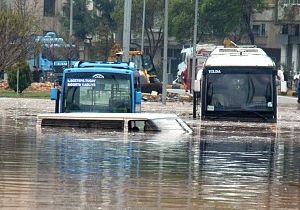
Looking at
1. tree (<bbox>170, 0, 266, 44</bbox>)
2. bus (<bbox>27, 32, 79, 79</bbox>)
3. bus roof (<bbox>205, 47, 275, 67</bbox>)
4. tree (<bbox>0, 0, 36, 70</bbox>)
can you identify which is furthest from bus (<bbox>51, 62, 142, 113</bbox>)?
tree (<bbox>170, 0, 266, 44</bbox>)

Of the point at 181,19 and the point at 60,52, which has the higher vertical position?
the point at 181,19

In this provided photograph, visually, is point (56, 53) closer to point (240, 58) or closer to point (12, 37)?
point (12, 37)

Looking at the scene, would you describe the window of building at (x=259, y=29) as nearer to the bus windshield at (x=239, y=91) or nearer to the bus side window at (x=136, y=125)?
the bus windshield at (x=239, y=91)

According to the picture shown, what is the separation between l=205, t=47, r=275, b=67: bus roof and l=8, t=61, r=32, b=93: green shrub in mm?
19965

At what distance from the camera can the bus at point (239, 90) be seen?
1331 inches

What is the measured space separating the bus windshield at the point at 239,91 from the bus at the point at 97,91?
19.3ft

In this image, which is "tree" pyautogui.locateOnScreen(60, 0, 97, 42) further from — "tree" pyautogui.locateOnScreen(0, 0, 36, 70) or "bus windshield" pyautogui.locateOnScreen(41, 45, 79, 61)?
"tree" pyautogui.locateOnScreen(0, 0, 36, 70)

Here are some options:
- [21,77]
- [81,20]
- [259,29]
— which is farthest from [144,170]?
[259,29]

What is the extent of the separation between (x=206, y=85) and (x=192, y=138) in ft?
32.5

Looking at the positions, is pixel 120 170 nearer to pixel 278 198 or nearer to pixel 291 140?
pixel 278 198

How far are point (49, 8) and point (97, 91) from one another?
69.4 m

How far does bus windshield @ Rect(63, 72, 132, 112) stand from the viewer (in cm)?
2834

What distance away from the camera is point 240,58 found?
35.1 meters

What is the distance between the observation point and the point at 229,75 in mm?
34312
